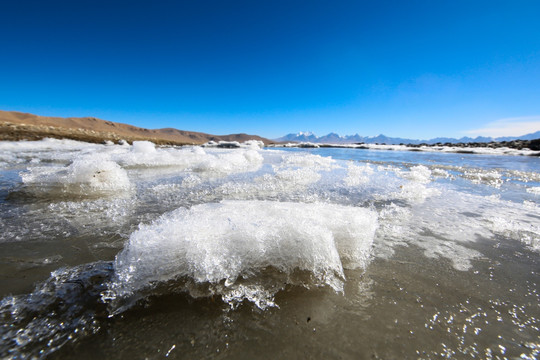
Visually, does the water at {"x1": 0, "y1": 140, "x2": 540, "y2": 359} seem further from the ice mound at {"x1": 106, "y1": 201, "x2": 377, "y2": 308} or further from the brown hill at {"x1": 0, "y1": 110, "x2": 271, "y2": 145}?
the brown hill at {"x1": 0, "y1": 110, "x2": 271, "y2": 145}

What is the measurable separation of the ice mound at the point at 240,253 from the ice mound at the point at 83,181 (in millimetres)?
2283

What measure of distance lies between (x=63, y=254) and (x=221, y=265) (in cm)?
108

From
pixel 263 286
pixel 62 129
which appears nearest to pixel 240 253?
pixel 263 286

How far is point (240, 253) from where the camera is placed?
4.17 feet

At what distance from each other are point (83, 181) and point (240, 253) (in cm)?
317

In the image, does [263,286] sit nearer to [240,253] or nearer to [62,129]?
[240,253]

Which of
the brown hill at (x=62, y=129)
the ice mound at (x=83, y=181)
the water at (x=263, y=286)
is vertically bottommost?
the water at (x=263, y=286)

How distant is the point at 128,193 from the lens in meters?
3.08

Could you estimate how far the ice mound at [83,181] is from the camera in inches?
117

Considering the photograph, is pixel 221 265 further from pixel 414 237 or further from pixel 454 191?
pixel 454 191

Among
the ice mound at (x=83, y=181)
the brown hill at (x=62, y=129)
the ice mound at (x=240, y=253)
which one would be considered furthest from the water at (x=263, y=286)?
the brown hill at (x=62, y=129)

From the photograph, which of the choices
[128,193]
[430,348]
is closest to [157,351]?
[430,348]

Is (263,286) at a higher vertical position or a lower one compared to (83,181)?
lower

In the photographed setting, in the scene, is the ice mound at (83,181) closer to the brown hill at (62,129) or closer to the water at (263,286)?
the water at (263,286)
